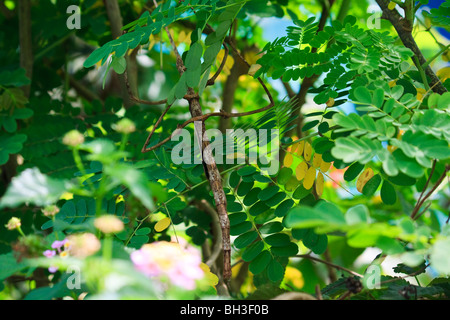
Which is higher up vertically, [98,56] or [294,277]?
[98,56]

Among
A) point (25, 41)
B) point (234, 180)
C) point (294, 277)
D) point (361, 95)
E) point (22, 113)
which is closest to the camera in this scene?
point (361, 95)

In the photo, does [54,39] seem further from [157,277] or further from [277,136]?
[157,277]

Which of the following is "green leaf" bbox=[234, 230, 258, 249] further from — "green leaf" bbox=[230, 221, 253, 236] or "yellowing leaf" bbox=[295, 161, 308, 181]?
"yellowing leaf" bbox=[295, 161, 308, 181]

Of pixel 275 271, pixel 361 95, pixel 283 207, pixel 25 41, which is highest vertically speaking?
pixel 25 41

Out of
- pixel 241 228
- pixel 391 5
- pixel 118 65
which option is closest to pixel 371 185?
pixel 241 228

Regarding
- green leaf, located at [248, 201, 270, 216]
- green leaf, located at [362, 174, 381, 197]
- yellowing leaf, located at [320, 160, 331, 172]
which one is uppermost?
yellowing leaf, located at [320, 160, 331, 172]

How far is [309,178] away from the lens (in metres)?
0.77

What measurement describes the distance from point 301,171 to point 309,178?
0.07 feet

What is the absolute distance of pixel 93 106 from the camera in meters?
1.21

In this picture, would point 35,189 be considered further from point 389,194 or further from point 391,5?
point 391,5

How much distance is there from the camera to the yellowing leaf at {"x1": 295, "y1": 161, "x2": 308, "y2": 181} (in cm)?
78

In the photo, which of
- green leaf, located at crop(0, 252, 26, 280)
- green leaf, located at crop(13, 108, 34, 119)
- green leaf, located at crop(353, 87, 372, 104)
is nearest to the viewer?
green leaf, located at crop(0, 252, 26, 280)

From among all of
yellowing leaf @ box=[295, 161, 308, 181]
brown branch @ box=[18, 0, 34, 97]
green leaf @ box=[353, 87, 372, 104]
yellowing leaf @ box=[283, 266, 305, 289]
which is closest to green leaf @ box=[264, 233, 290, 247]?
yellowing leaf @ box=[295, 161, 308, 181]

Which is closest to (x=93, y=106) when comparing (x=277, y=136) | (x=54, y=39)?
(x=54, y=39)
